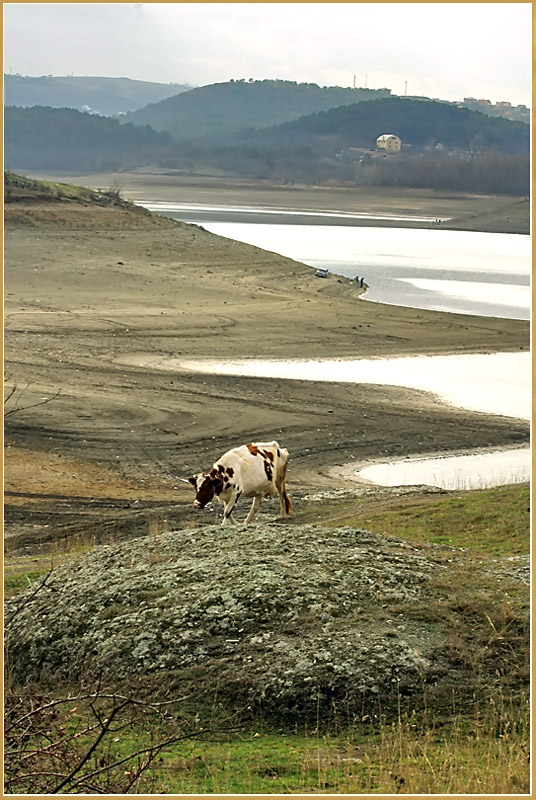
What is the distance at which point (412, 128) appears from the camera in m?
174

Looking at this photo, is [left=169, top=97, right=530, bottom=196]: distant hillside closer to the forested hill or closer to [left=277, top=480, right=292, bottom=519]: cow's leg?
the forested hill

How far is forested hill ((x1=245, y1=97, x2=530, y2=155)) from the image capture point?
563 ft

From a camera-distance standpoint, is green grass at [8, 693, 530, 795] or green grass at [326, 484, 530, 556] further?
green grass at [326, 484, 530, 556]

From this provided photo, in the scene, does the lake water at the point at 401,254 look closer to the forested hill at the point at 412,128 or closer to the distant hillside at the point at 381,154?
the distant hillside at the point at 381,154

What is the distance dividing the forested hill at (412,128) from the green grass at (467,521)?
504ft

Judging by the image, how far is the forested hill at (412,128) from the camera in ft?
563

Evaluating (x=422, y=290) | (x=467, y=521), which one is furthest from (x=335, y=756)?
(x=422, y=290)

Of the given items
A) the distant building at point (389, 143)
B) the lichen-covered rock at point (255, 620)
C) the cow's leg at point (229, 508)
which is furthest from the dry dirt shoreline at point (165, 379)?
the distant building at point (389, 143)

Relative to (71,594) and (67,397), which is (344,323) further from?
(71,594)

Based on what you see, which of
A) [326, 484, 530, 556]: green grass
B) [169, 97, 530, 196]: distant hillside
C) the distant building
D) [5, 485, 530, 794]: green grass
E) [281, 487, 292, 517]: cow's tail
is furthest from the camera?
the distant building

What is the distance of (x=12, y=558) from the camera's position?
17.6m

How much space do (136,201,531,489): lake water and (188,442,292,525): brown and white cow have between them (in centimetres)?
841

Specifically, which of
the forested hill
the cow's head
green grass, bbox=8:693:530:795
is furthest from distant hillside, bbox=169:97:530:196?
green grass, bbox=8:693:530:795

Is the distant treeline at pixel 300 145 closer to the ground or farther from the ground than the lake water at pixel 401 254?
farther from the ground
